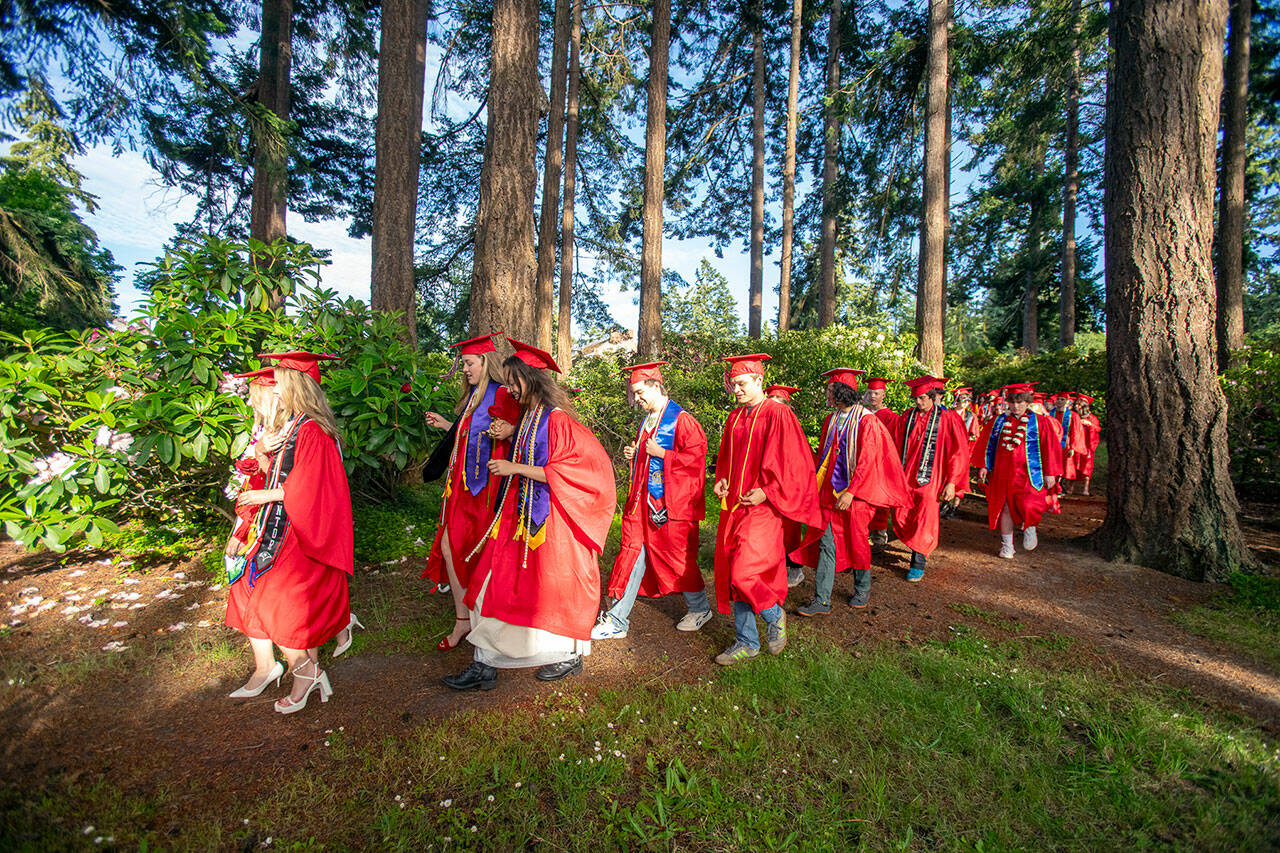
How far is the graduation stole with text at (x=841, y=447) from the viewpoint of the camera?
475cm

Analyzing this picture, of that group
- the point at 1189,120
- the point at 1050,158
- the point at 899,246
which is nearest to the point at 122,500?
the point at 1189,120

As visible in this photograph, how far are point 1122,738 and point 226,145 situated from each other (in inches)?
458

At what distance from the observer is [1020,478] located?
621cm

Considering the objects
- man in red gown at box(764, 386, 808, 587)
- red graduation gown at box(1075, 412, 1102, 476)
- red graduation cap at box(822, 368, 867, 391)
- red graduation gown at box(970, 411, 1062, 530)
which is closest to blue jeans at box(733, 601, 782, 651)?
man in red gown at box(764, 386, 808, 587)

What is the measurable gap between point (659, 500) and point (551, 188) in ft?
39.9

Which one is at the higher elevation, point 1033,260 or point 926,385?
point 1033,260

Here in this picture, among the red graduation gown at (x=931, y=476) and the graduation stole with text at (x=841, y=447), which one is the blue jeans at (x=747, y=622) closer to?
the graduation stole with text at (x=841, y=447)

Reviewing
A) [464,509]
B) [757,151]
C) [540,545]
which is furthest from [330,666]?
[757,151]

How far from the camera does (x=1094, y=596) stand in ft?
15.9

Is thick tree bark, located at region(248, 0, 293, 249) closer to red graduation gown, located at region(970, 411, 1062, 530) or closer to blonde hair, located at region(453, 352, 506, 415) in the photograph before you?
blonde hair, located at region(453, 352, 506, 415)

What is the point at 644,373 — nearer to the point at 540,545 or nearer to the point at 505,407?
the point at 505,407

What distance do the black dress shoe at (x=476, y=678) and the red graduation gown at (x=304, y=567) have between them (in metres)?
0.74

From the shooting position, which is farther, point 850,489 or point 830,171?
point 830,171

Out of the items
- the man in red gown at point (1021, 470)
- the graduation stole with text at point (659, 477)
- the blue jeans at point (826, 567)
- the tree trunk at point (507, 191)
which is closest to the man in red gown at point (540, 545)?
the graduation stole with text at point (659, 477)
